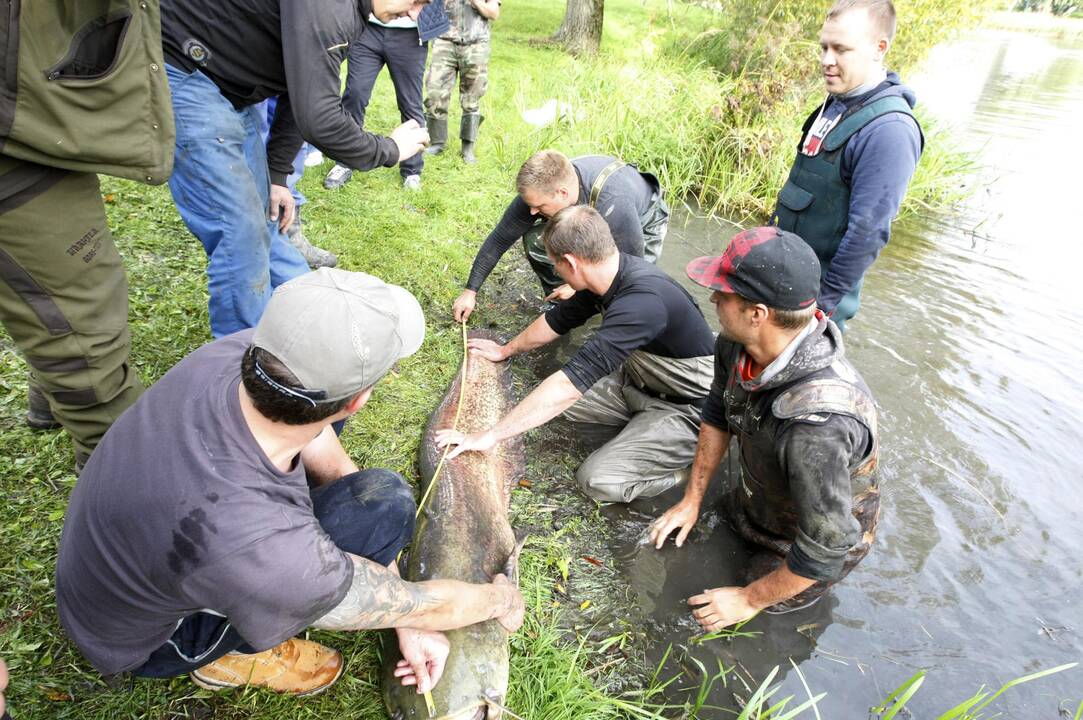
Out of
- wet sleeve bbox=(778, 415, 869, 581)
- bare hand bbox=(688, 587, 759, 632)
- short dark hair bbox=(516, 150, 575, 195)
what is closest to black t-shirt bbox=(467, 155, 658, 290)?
short dark hair bbox=(516, 150, 575, 195)

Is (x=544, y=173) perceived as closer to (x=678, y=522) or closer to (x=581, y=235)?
(x=581, y=235)

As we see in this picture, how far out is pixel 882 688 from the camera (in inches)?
108

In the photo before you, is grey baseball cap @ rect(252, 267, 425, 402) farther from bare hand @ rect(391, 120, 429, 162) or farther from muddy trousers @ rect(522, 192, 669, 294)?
muddy trousers @ rect(522, 192, 669, 294)

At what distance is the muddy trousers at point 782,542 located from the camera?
2.71m

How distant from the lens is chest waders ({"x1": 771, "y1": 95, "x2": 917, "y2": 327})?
321 cm

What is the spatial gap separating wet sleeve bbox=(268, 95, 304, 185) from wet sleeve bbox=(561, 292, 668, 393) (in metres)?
2.13

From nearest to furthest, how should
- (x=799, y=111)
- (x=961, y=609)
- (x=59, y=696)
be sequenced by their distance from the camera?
(x=59, y=696), (x=961, y=609), (x=799, y=111)

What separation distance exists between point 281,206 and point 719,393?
9.09 feet

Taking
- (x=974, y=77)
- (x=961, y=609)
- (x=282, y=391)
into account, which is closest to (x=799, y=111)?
(x=961, y=609)

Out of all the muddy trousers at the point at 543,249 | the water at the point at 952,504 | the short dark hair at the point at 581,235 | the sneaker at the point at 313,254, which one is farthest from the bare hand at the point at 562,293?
the water at the point at 952,504

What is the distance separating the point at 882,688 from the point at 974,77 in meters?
20.1

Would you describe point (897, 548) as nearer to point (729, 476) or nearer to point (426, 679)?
point (729, 476)

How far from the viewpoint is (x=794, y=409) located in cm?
237

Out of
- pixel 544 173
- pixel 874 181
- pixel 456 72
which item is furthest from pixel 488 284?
pixel 874 181
